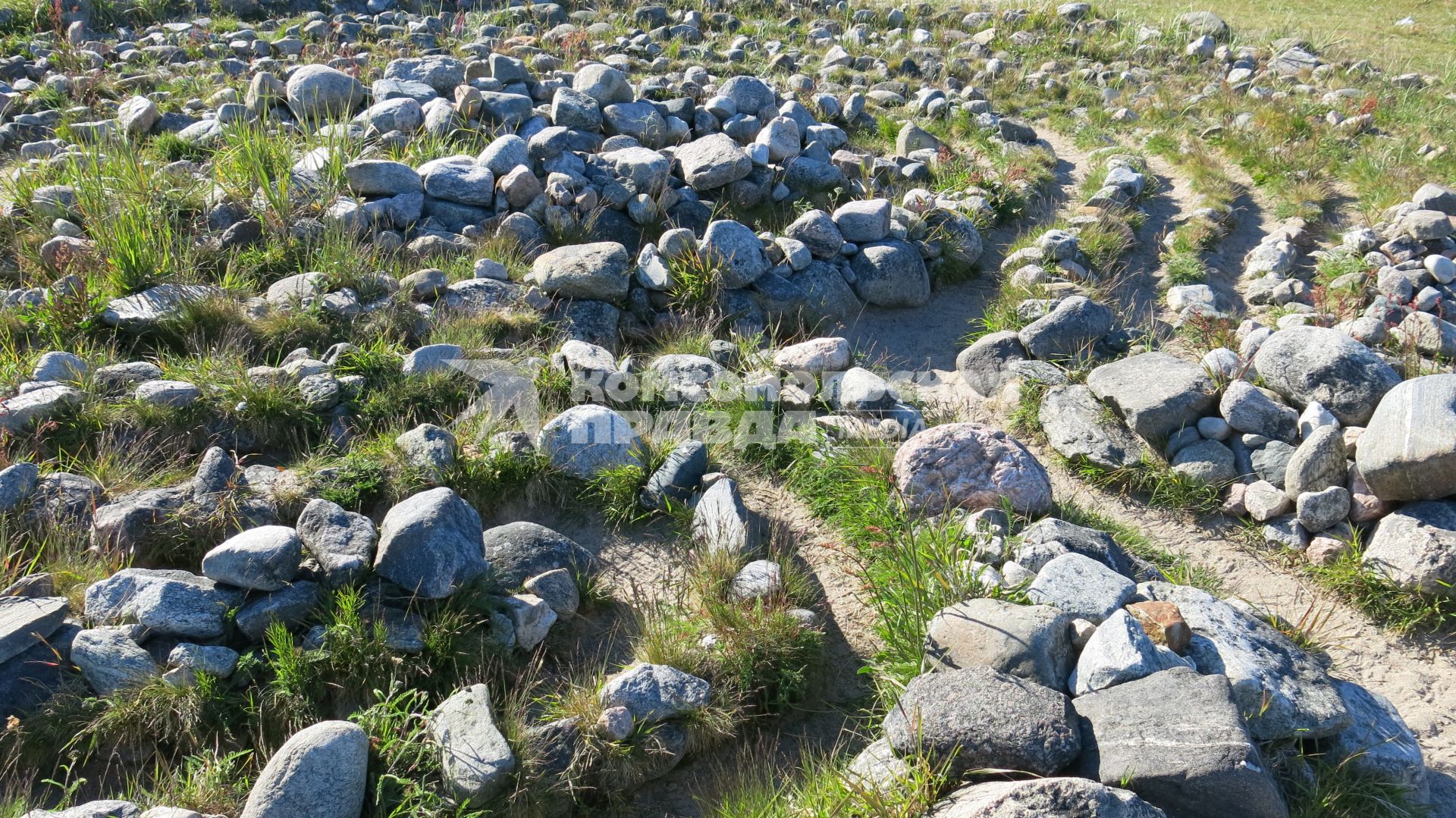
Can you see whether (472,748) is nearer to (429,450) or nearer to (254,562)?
(254,562)

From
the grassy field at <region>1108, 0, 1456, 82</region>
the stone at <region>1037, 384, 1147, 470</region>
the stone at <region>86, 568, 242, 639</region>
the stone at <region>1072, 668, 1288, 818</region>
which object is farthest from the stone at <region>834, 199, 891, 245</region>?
the grassy field at <region>1108, 0, 1456, 82</region>

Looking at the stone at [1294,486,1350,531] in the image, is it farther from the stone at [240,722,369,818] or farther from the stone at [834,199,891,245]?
the stone at [240,722,369,818]

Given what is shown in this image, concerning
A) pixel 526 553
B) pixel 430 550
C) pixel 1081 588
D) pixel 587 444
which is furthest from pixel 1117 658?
pixel 587 444

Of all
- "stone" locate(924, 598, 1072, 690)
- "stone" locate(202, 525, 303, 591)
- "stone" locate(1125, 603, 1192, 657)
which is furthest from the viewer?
"stone" locate(202, 525, 303, 591)

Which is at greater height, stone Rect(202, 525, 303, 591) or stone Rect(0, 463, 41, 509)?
stone Rect(0, 463, 41, 509)

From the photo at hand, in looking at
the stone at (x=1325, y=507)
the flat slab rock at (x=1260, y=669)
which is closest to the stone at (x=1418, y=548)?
the stone at (x=1325, y=507)

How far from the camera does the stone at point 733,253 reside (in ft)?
25.0

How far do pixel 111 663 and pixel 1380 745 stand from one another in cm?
532

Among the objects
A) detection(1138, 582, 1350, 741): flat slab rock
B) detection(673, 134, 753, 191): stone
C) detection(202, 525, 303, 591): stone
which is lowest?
detection(1138, 582, 1350, 741): flat slab rock

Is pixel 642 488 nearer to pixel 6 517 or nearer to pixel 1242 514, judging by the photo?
pixel 6 517

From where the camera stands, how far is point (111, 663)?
423 cm

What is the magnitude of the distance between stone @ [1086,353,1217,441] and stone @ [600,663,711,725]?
3446mm

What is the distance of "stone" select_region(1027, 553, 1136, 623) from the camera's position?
174 inches

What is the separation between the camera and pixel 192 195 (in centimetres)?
757
